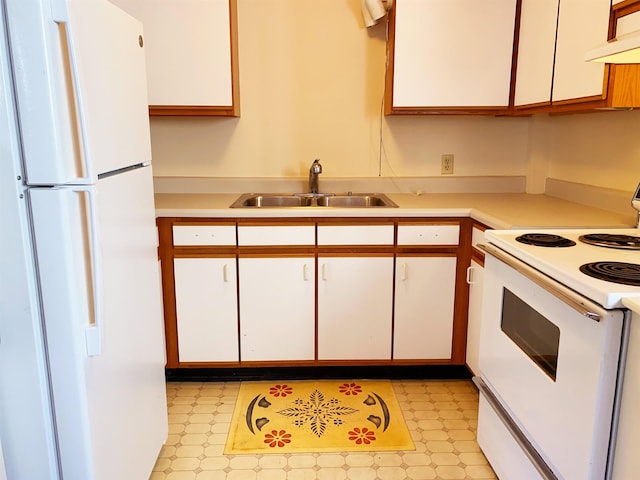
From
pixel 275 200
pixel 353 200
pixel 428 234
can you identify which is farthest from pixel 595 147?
pixel 275 200

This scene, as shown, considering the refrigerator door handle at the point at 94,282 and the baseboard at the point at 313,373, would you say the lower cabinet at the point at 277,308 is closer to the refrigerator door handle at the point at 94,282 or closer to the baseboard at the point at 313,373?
the baseboard at the point at 313,373

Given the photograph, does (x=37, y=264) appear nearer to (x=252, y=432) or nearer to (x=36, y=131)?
(x=36, y=131)

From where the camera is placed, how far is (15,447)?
1231 mm

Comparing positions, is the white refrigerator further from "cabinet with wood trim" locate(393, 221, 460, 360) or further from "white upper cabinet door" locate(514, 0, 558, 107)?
"white upper cabinet door" locate(514, 0, 558, 107)

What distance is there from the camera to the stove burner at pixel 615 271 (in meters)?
1.21

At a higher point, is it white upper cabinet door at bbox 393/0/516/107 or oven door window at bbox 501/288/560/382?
white upper cabinet door at bbox 393/0/516/107

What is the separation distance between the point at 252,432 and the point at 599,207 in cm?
186

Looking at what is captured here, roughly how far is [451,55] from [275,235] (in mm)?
1222

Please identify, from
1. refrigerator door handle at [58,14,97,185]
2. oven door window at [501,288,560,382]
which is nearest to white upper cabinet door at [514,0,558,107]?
oven door window at [501,288,560,382]

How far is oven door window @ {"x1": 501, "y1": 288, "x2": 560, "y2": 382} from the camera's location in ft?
4.50

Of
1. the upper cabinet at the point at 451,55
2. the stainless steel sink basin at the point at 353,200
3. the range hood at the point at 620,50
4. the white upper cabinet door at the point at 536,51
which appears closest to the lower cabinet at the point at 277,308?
the stainless steel sink basin at the point at 353,200

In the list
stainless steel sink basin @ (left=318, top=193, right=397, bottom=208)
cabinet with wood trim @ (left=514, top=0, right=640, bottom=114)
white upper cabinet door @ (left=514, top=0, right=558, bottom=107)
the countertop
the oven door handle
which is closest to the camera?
the oven door handle

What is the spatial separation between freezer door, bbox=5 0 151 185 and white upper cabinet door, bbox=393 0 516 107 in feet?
5.03

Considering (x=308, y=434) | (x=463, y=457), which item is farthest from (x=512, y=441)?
(x=308, y=434)
